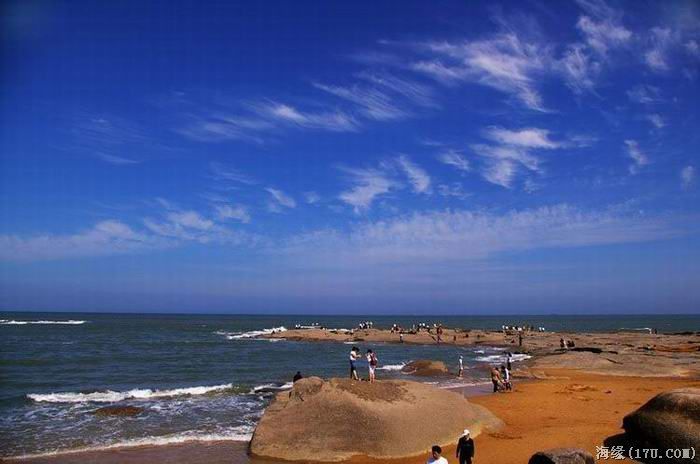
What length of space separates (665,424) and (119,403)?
2316 centimetres

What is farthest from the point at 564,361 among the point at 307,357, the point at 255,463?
the point at 255,463

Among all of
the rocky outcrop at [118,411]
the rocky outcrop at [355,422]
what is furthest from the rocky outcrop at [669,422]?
the rocky outcrop at [118,411]

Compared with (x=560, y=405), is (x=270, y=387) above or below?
below

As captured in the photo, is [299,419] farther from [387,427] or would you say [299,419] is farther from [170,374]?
[170,374]

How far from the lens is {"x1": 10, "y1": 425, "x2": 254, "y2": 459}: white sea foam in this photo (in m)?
17.2

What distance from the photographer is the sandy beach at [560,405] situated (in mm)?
16108

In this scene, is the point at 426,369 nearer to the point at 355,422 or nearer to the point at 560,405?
the point at 560,405

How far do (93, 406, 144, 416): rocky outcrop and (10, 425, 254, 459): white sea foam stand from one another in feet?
15.6

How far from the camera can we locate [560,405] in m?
23.0

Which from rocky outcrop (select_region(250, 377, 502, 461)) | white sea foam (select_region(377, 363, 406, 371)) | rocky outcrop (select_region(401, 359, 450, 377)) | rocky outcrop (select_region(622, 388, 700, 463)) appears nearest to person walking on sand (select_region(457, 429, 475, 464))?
rocky outcrop (select_region(250, 377, 502, 461))

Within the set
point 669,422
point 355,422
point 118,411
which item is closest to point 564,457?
point 669,422

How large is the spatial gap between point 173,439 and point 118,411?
6072mm

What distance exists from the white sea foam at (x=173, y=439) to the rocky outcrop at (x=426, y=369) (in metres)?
19.6

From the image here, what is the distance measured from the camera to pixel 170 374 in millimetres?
37062
